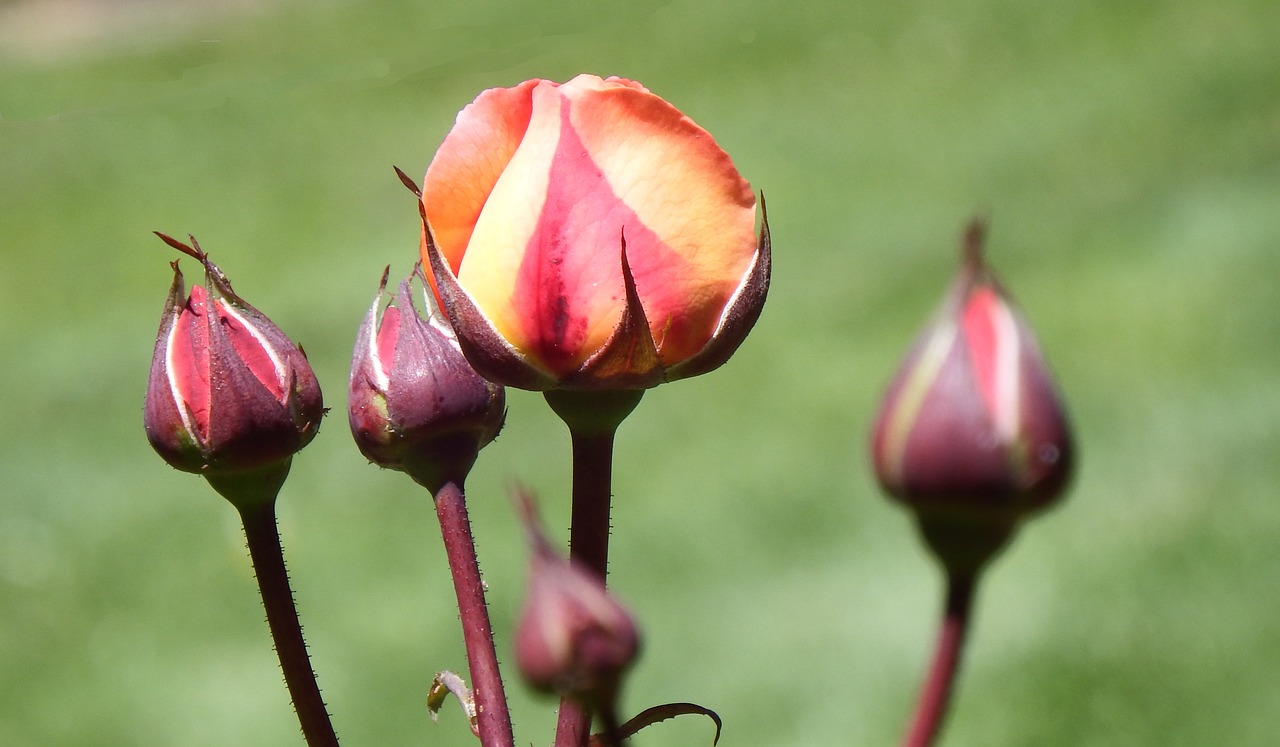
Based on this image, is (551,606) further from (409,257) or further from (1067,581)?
(409,257)

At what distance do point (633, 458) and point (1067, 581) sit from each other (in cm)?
162

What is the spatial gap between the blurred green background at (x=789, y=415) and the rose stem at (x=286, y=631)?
3.19 m

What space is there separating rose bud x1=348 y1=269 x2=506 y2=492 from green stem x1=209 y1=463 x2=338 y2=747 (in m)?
0.06

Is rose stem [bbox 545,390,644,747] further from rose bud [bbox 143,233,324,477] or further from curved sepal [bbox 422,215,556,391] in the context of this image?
rose bud [bbox 143,233,324,477]

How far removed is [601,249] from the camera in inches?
33.7

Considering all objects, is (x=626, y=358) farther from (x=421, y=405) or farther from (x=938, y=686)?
(x=938, y=686)

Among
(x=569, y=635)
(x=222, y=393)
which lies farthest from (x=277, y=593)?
(x=569, y=635)

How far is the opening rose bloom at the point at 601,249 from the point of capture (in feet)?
2.77

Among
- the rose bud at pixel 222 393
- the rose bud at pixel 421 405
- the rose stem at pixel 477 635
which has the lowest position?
the rose stem at pixel 477 635

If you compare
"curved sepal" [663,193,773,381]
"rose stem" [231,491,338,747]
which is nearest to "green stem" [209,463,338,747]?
"rose stem" [231,491,338,747]

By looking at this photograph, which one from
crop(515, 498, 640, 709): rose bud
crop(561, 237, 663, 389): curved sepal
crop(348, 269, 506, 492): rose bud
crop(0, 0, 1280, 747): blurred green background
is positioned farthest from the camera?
crop(0, 0, 1280, 747): blurred green background

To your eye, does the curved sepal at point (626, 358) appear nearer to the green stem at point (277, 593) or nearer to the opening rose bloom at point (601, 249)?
the opening rose bloom at point (601, 249)

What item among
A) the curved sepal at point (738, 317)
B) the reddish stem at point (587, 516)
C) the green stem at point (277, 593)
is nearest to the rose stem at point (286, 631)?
the green stem at point (277, 593)

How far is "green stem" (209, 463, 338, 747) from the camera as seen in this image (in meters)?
0.90
